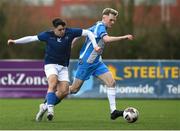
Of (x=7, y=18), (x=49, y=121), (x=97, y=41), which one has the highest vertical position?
(x=7, y=18)

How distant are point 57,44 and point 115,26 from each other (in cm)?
A: 2735

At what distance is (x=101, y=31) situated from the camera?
15.2m

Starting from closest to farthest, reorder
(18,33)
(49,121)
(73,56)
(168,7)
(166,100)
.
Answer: (49,121) < (166,100) < (73,56) < (18,33) < (168,7)

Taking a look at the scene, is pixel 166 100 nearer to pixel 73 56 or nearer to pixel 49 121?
pixel 49 121

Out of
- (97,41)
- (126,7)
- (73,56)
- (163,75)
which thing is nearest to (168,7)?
(126,7)

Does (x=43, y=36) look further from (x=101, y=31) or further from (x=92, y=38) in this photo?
(x=101, y=31)

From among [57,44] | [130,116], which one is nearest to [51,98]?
[57,44]

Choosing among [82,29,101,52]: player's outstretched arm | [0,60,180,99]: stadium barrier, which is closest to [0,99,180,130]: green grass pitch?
[82,29,101,52]: player's outstretched arm

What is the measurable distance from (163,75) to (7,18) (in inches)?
767

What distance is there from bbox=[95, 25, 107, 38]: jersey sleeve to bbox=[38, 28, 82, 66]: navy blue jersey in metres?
0.37

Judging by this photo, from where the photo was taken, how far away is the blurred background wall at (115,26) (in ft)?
132

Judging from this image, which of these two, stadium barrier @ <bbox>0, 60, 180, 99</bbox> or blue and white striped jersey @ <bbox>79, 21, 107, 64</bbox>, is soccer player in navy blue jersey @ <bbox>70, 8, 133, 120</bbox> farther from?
stadium barrier @ <bbox>0, 60, 180, 99</bbox>

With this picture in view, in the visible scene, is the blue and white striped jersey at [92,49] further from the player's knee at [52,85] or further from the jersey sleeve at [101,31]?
the player's knee at [52,85]

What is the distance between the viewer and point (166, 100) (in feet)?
82.9
